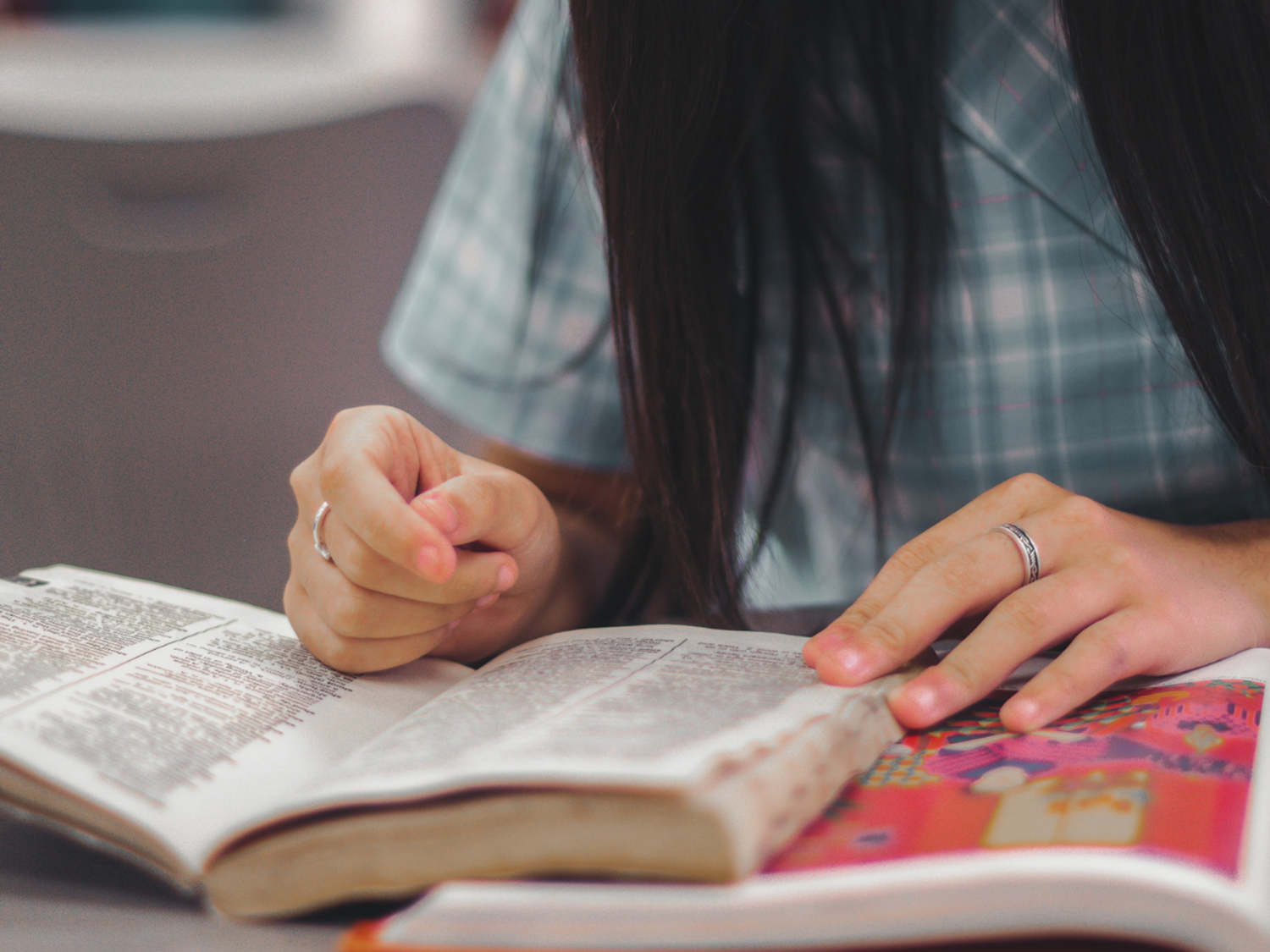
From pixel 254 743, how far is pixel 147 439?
2.23 ft

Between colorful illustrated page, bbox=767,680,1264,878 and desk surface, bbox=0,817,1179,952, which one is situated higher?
colorful illustrated page, bbox=767,680,1264,878

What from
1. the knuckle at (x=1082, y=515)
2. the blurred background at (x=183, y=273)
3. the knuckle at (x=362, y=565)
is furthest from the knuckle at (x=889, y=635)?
the blurred background at (x=183, y=273)

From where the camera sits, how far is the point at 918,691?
34 centimetres

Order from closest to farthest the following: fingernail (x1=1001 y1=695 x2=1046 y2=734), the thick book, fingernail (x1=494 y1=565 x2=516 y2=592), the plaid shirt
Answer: the thick book, fingernail (x1=1001 y1=695 x2=1046 y2=734), fingernail (x1=494 y1=565 x2=516 y2=592), the plaid shirt

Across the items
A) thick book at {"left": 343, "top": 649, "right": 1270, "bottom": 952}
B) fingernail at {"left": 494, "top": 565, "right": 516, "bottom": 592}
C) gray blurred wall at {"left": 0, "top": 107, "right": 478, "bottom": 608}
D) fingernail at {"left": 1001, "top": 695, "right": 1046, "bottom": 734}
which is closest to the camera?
thick book at {"left": 343, "top": 649, "right": 1270, "bottom": 952}

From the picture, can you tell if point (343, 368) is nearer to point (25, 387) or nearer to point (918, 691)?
point (25, 387)

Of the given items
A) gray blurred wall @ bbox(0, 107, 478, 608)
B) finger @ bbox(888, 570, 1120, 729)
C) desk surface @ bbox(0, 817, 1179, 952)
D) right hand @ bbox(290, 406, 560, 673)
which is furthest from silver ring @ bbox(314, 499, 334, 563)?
gray blurred wall @ bbox(0, 107, 478, 608)

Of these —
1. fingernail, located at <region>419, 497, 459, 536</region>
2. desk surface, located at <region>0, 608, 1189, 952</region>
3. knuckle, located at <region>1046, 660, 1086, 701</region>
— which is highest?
fingernail, located at <region>419, 497, 459, 536</region>

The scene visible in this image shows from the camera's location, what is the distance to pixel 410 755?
286 mm

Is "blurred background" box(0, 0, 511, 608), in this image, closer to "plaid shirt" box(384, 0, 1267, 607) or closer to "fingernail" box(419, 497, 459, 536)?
"plaid shirt" box(384, 0, 1267, 607)

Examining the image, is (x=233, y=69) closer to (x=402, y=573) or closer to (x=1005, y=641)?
(x=402, y=573)

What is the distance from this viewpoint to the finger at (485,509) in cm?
39

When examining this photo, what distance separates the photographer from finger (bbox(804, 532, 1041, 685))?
0.35 m

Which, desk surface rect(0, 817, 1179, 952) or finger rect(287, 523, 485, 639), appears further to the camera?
finger rect(287, 523, 485, 639)
